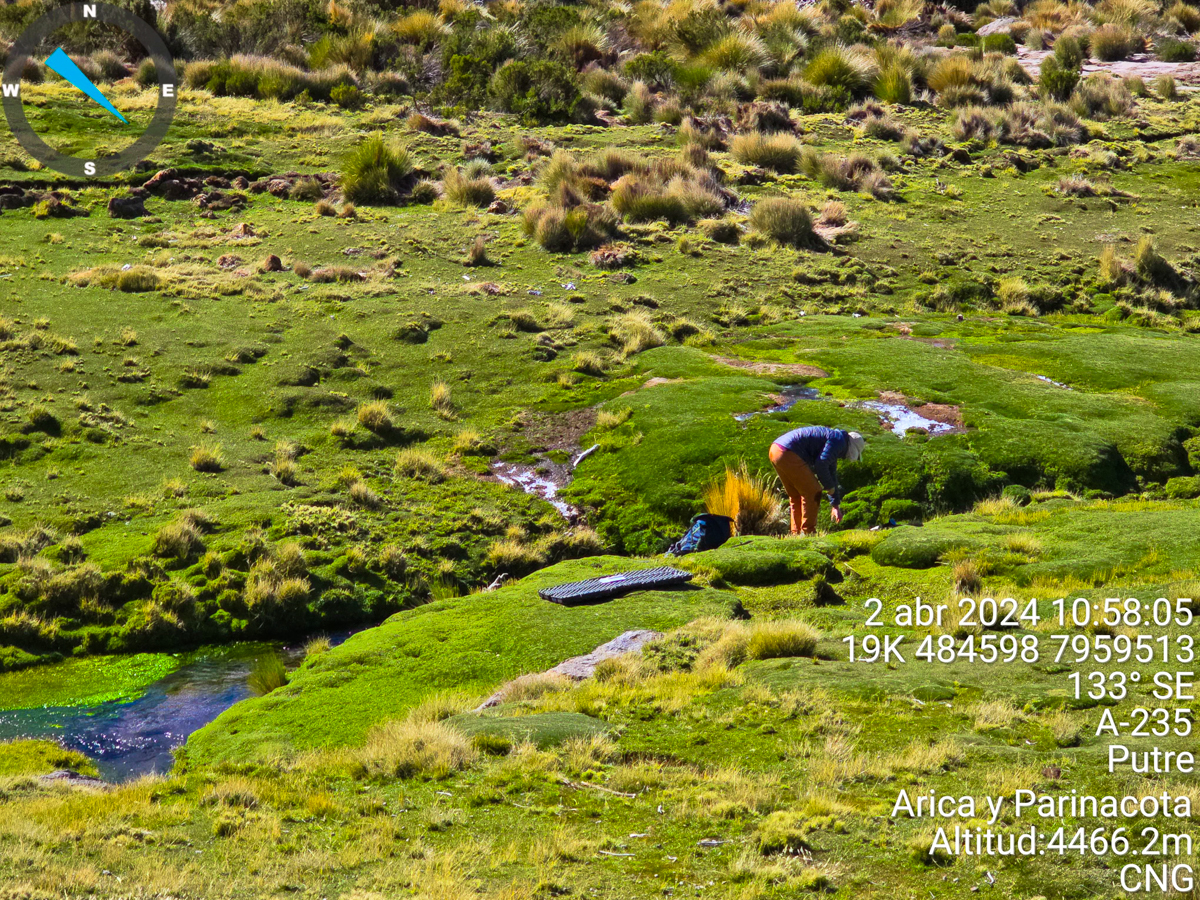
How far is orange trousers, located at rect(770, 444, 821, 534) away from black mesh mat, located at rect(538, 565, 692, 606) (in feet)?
9.87

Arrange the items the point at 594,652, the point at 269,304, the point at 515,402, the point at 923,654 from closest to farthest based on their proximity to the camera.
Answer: the point at 923,654
the point at 594,652
the point at 515,402
the point at 269,304

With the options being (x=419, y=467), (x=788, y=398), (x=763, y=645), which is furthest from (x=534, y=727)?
(x=788, y=398)

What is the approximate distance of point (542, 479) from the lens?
20.6 meters

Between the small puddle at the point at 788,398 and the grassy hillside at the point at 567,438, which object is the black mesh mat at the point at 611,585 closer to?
the grassy hillside at the point at 567,438

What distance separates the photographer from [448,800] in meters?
9.13

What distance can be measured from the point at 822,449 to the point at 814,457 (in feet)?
0.71

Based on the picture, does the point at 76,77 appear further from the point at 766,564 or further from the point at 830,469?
the point at 766,564

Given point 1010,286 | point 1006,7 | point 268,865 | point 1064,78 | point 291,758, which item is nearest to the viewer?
→ point 268,865

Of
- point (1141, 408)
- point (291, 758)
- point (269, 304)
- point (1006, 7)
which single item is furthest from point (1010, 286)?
point (1006, 7)

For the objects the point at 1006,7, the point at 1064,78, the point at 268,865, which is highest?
the point at 1006,7

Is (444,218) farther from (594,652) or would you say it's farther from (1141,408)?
(594,652)

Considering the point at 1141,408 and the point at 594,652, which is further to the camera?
the point at 1141,408

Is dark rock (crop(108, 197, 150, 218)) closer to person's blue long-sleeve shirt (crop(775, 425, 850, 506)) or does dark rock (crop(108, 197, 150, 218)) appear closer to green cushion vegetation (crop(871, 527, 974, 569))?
person's blue long-sleeve shirt (crop(775, 425, 850, 506))

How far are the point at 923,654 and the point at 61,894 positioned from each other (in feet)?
28.6
